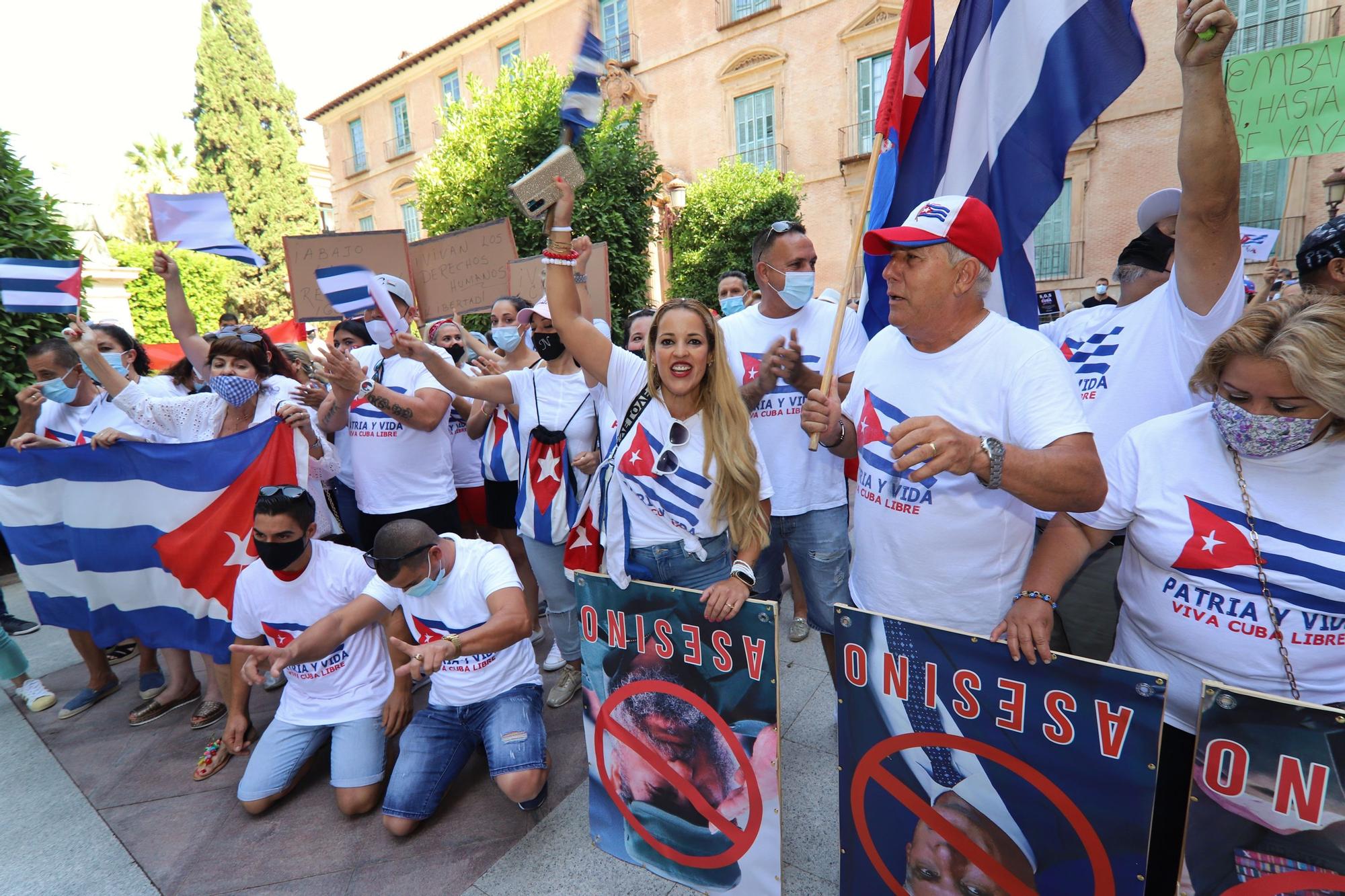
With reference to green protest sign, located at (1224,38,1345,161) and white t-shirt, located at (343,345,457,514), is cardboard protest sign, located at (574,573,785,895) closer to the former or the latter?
white t-shirt, located at (343,345,457,514)

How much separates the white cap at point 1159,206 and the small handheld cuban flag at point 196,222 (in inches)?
199

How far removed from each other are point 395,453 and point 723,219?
1416 cm

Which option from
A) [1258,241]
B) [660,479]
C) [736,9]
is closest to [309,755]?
[660,479]

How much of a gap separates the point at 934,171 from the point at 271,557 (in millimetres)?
3259

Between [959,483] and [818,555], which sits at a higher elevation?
[959,483]

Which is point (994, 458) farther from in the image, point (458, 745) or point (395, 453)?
point (395, 453)

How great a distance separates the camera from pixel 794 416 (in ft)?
9.40

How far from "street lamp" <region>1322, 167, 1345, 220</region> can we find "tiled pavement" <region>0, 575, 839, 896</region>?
5085 millimetres

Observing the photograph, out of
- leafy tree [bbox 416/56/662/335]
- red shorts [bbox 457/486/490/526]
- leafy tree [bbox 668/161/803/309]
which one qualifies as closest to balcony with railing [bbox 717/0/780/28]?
leafy tree [bbox 668/161/803/309]

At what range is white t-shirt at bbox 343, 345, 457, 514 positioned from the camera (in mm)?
3549

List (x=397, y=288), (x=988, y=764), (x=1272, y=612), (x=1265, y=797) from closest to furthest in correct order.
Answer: (x=1265, y=797)
(x=1272, y=612)
(x=988, y=764)
(x=397, y=288)

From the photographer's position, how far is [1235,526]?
1.49m

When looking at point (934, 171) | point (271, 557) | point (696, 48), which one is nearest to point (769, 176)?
point (696, 48)

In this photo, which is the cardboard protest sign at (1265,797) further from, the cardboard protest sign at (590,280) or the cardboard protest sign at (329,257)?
the cardboard protest sign at (329,257)
